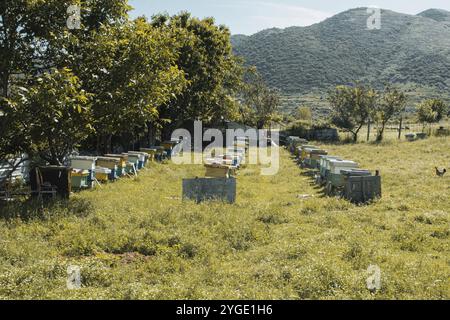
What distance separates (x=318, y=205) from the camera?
595 inches

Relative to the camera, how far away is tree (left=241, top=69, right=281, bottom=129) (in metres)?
59.0

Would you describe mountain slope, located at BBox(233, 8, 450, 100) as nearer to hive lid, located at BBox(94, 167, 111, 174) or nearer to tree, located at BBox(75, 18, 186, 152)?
hive lid, located at BBox(94, 167, 111, 174)

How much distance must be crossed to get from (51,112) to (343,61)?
170322mm

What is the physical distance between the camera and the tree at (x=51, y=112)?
1201 cm

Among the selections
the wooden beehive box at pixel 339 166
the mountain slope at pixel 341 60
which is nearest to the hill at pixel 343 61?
the mountain slope at pixel 341 60

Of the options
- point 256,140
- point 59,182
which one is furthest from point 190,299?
point 256,140

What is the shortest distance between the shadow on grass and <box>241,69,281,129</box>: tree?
4548 centimetres

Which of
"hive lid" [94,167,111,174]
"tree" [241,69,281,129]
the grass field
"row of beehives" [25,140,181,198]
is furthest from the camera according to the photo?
"tree" [241,69,281,129]

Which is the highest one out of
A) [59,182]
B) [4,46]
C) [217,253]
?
[4,46]

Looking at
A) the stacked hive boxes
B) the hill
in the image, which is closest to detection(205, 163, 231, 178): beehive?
the stacked hive boxes

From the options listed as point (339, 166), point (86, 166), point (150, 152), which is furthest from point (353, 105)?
point (86, 166)

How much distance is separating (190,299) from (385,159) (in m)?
27.4

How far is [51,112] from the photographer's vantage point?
12797 millimetres
